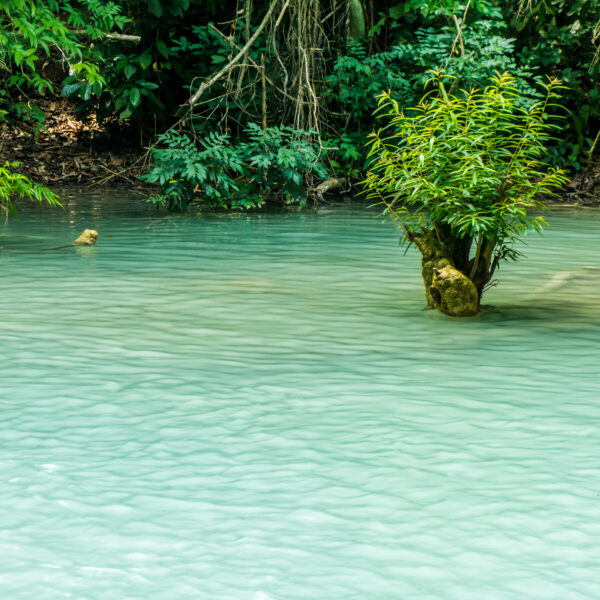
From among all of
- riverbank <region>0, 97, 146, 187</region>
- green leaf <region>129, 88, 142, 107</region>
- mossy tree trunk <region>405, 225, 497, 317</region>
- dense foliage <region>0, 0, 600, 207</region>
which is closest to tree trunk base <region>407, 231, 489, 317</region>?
mossy tree trunk <region>405, 225, 497, 317</region>

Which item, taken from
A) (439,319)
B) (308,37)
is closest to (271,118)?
(308,37)

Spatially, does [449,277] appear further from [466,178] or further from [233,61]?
[233,61]

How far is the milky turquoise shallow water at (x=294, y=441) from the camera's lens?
310 cm

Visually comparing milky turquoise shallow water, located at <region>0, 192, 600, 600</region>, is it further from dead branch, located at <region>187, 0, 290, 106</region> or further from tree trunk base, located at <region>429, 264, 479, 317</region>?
dead branch, located at <region>187, 0, 290, 106</region>

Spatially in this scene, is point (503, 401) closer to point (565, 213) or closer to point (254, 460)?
point (254, 460)

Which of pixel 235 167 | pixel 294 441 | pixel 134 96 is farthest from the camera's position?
pixel 134 96

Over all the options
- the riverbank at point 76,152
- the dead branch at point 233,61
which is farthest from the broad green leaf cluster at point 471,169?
the riverbank at point 76,152

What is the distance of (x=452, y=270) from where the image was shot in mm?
7004

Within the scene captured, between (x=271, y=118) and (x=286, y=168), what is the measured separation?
→ 212 centimetres

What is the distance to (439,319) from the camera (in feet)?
22.7

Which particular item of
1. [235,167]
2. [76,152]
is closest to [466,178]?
[235,167]

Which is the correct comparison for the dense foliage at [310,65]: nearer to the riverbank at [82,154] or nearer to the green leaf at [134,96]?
the green leaf at [134,96]

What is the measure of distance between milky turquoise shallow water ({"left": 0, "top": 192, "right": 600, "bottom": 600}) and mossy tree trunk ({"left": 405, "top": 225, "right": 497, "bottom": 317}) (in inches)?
6.9

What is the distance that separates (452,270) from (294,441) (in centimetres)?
305
